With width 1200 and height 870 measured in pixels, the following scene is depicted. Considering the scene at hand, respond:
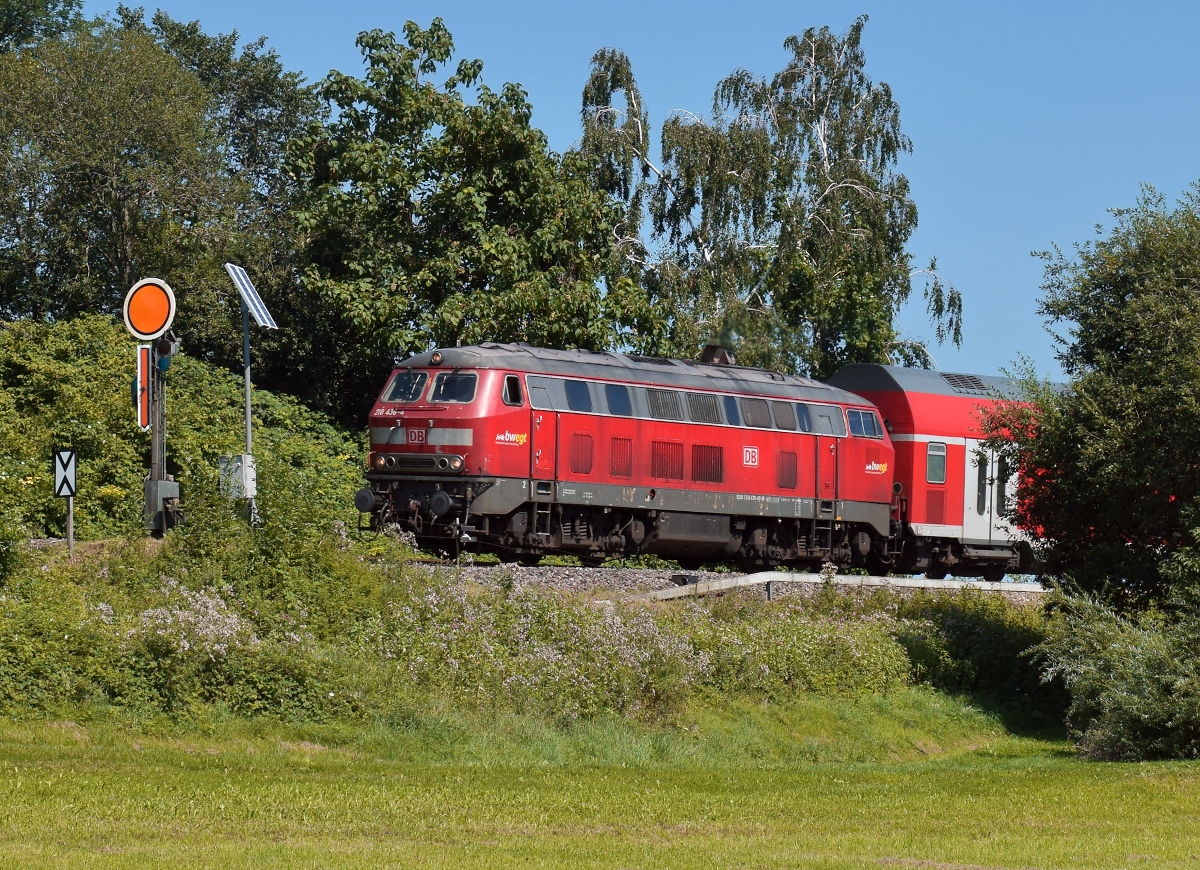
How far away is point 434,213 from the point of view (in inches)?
1550

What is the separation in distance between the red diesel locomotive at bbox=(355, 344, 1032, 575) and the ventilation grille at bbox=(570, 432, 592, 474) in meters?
0.02

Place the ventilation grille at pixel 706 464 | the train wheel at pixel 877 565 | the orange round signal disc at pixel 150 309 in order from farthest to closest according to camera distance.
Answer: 1. the train wheel at pixel 877 565
2. the ventilation grille at pixel 706 464
3. the orange round signal disc at pixel 150 309

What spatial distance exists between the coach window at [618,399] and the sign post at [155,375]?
8672 millimetres

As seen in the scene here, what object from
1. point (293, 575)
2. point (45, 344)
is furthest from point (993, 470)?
point (45, 344)

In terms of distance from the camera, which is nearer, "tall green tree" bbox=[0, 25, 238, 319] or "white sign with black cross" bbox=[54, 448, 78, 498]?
"white sign with black cross" bbox=[54, 448, 78, 498]

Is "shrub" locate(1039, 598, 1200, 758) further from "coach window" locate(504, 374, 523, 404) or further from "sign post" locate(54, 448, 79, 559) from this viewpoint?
"sign post" locate(54, 448, 79, 559)

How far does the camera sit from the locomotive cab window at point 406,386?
2786cm

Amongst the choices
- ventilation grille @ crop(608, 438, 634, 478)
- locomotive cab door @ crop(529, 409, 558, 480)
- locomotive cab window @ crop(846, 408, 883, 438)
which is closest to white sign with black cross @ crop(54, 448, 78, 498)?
locomotive cab door @ crop(529, 409, 558, 480)

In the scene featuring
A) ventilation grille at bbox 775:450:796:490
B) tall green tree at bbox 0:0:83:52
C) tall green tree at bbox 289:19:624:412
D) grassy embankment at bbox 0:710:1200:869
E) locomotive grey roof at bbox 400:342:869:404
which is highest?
tall green tree at bbox 0:0:83:52

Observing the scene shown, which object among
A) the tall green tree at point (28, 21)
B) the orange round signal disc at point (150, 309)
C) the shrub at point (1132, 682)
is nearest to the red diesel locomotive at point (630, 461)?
the orange round signal disc at point (150, 309)

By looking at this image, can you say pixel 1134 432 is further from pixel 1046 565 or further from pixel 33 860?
pixel 33 860

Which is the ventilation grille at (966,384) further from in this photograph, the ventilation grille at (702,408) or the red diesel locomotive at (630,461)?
the ventilation grille at (702,408)

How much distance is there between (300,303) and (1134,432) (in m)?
23.8

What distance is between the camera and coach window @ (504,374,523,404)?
27.2m
